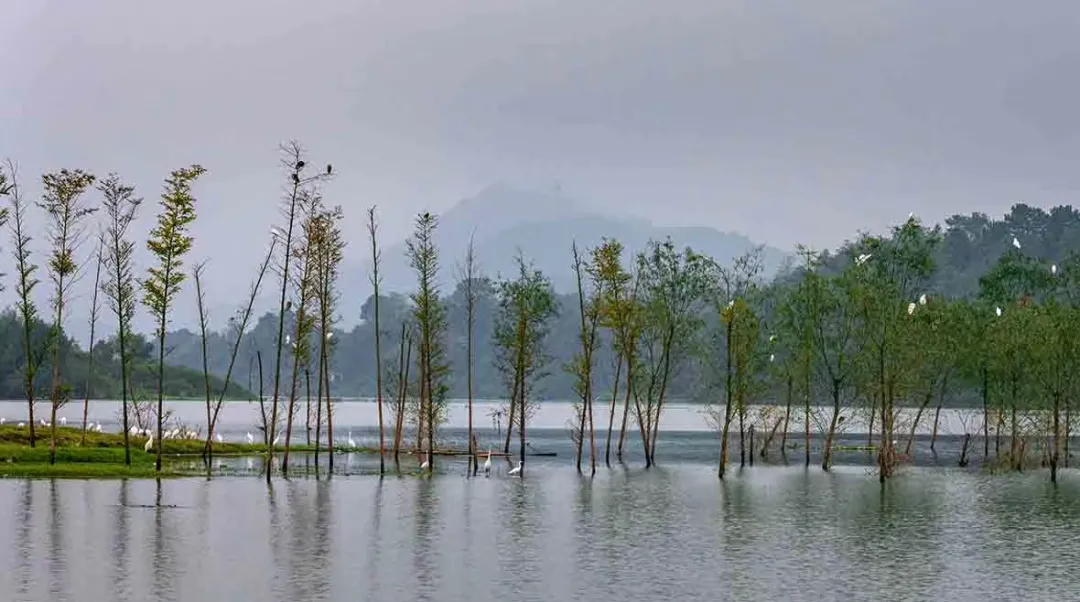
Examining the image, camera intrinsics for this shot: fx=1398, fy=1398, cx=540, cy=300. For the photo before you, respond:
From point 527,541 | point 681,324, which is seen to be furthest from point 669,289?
point 527,541

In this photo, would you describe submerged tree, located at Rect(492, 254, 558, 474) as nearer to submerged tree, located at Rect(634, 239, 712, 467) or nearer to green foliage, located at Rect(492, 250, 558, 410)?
green foliage, located at Rect(492, 250, 558, 410)

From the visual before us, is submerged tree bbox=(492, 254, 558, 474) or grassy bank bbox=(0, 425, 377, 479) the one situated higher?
submerged tree bbox=(492, 254, 558, 474)

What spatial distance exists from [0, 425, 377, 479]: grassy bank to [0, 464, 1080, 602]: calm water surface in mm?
2640

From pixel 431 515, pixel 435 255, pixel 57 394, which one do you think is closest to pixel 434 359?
pixel 435 255

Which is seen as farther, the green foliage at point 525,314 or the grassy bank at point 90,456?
the green foliage at point 525,314

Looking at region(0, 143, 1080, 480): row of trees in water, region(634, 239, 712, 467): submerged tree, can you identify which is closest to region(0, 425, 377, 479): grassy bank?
region(0, 143, 1080, 480): row of trees in water

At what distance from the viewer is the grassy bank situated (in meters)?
55.6

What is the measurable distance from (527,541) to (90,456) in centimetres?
2998

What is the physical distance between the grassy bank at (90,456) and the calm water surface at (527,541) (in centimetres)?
264

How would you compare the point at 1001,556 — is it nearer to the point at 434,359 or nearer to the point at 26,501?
the point at 26,501

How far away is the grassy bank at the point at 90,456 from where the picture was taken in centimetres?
5559

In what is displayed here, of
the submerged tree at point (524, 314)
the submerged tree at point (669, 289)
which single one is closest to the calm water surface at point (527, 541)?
the submerged tree at point (524, 314)

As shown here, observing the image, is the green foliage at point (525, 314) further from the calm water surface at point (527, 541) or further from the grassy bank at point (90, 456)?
the grassy bank at point (90, 456)

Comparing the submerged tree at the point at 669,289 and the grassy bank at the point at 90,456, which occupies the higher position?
the submerged tree at the point at 669,289
